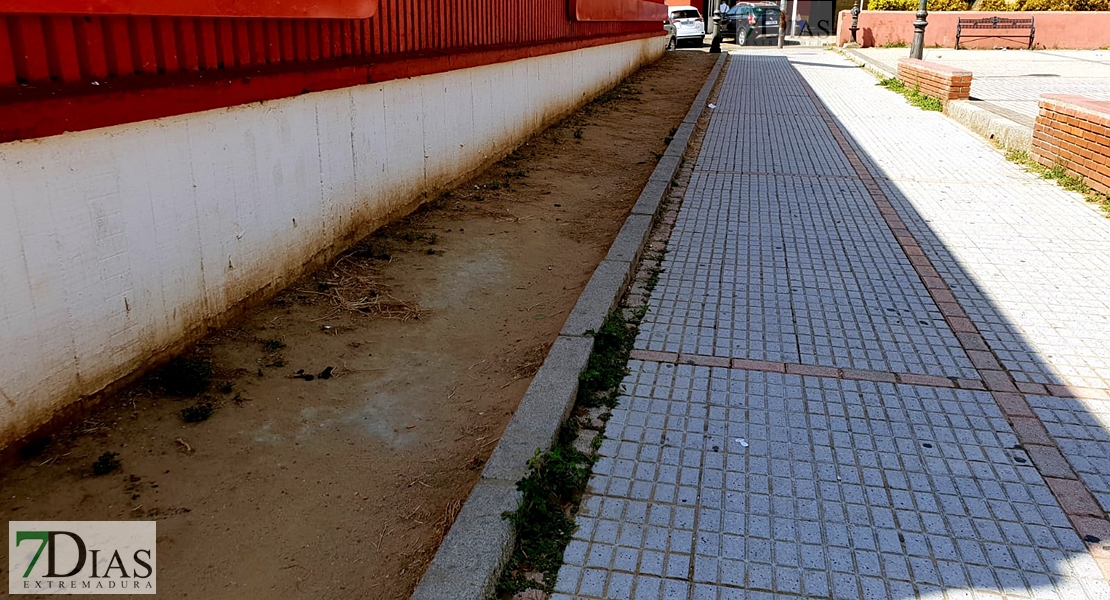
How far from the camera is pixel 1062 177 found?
331 inches

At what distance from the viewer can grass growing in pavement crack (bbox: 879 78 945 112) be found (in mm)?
13617

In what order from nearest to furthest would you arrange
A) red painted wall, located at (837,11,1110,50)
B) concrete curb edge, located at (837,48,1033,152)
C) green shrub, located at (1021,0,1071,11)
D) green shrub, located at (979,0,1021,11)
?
concrete curb edge, located at (837,48,1033,152), red painted wall, located at (837,11,1110,50), green shrub, located at (1021,0,1071,11), green shrub, located at (979,0,1021,11)

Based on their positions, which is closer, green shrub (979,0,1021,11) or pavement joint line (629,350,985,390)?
pavement joint line (629,350,985,390)

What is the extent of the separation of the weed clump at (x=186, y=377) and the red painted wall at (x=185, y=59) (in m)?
1.14

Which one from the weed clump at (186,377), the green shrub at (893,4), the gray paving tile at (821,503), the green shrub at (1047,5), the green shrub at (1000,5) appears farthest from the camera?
the green shrub at (893,4)

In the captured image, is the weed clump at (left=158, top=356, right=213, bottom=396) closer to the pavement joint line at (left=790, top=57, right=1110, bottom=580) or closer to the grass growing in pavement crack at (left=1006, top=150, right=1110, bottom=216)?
the pavement joint line at (left=790, top=57, right=1110, bottom=580)

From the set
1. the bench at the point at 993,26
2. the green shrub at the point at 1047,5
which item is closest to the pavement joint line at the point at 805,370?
the bench at the point at 993,26

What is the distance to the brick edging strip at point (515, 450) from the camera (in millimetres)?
2459

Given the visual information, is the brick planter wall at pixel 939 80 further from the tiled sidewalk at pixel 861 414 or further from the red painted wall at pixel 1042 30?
the red painted wall at pixel 1042 30

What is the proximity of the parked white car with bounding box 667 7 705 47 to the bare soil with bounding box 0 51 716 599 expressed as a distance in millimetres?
26884

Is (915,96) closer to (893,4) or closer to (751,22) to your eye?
(893,4)

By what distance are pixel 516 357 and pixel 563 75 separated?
818 centimetres

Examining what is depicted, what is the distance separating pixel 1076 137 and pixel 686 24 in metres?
24.3

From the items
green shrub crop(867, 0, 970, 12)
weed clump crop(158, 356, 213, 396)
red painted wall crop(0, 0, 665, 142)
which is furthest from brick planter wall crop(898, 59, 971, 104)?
green shrub crop(867, 0, 970, 12)
